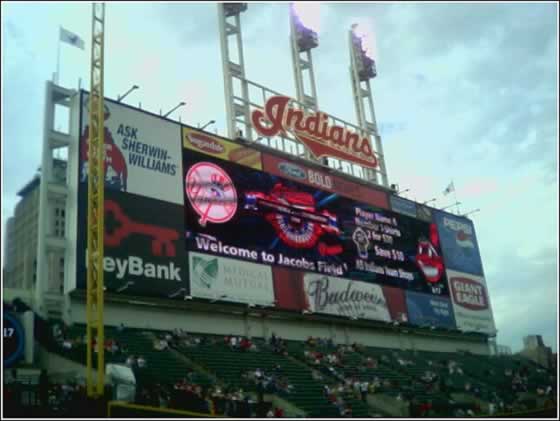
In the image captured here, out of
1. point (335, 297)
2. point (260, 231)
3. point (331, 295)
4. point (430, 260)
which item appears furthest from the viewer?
point (430, 260)

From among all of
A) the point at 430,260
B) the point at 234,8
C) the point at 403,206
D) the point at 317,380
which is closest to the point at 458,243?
the point at 430,260

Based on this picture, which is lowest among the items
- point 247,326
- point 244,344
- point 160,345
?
point 160,345

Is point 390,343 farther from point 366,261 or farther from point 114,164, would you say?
point 114,164

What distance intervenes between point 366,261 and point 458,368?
8.31 metres

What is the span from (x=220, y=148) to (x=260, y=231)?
424cm

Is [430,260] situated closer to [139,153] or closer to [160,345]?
[139,153]

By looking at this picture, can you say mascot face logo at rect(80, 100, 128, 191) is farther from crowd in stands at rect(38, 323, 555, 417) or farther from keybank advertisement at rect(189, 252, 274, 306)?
crowd in stands at rect(38, 323, 555, 417)

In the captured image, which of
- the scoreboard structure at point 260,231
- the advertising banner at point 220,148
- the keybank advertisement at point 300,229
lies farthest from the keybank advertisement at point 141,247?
the advertising banner at point 220,148

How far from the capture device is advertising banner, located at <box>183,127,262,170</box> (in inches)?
1240

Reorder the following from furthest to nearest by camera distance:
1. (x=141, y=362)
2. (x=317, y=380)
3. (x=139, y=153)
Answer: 1. (x=317, y=380)
2. (x=139, y=153)
3. (x=141, y=362)

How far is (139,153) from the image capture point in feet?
95.4

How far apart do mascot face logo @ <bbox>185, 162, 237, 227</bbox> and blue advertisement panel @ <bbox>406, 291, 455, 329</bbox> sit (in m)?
13.3

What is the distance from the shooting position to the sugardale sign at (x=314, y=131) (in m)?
35.4

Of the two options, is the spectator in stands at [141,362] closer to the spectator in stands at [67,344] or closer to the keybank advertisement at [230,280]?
the spectator in stands at [67,344]
